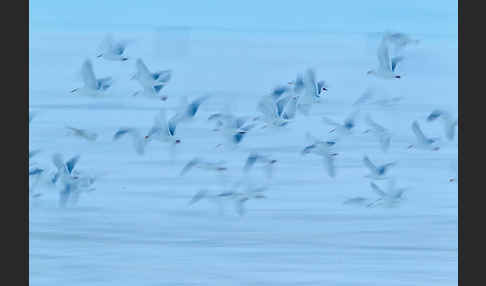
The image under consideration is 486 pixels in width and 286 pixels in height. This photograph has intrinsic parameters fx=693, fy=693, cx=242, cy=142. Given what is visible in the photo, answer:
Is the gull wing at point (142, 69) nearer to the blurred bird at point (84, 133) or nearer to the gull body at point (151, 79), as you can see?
the gull body at point (151, 79)

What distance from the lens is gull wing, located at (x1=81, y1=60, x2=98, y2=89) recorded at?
1.76 metres

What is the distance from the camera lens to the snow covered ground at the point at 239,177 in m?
1.74

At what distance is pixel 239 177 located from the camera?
1.77 metres

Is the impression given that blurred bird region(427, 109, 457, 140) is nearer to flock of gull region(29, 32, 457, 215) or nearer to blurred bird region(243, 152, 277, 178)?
flock of gull region(29, 32, 457, 215)

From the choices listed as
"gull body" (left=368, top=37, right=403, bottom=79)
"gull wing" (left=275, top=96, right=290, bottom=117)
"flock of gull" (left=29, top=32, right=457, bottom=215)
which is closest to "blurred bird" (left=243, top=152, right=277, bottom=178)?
"flock of gull" (left=29, top=32, right=457, bottom=215)

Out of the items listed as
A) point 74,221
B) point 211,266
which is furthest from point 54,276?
point 211,266

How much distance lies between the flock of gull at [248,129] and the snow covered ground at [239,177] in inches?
0.6

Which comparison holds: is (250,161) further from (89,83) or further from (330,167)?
(89,83)

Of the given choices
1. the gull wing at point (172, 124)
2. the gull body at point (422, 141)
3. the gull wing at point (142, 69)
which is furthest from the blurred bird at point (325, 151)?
the gull wing at point (142, 69)

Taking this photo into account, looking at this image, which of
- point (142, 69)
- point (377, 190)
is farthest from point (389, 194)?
point (142, 69)

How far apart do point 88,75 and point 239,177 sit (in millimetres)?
464

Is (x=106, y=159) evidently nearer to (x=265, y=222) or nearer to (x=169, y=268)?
(x=169, y=268)

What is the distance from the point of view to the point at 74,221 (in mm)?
1748

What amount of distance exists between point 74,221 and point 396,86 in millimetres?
894
